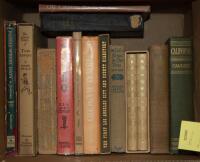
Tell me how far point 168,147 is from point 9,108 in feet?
1.40

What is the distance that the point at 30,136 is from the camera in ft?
2.83

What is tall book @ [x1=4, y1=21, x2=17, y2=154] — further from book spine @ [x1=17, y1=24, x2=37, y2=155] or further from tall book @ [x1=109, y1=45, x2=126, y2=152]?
tall book @ [x1=109, y1=45, x2=126, y2=152]

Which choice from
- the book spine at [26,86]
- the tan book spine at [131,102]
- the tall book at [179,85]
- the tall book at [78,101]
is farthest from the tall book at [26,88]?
the tall book at [179,85]

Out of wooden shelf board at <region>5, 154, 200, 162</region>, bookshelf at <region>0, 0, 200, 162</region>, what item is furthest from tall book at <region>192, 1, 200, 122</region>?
wooden shelf board at <region>5, 154, 200, 162</region>

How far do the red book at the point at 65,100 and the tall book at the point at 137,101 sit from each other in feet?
0.49

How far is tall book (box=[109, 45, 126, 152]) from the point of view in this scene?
34.4 inches

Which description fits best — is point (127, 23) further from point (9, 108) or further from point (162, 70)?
point (9, 108)

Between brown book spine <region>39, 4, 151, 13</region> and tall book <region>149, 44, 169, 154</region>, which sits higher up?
brown book spine <region>39, 4, 151, 13</region>

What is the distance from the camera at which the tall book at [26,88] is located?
86 cm

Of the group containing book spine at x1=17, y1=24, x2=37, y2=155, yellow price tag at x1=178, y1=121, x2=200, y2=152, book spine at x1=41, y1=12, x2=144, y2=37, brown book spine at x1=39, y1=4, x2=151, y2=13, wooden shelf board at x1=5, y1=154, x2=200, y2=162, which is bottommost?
wooden shelf board at x1=5, y1=154, x2=200, y2=162

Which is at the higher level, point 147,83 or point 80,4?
point 80,4

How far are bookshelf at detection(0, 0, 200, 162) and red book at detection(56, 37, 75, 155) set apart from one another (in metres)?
0.04

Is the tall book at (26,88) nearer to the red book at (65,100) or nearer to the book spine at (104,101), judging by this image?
the red book at (65,100)

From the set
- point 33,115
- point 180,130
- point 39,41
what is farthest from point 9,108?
point 180,130
